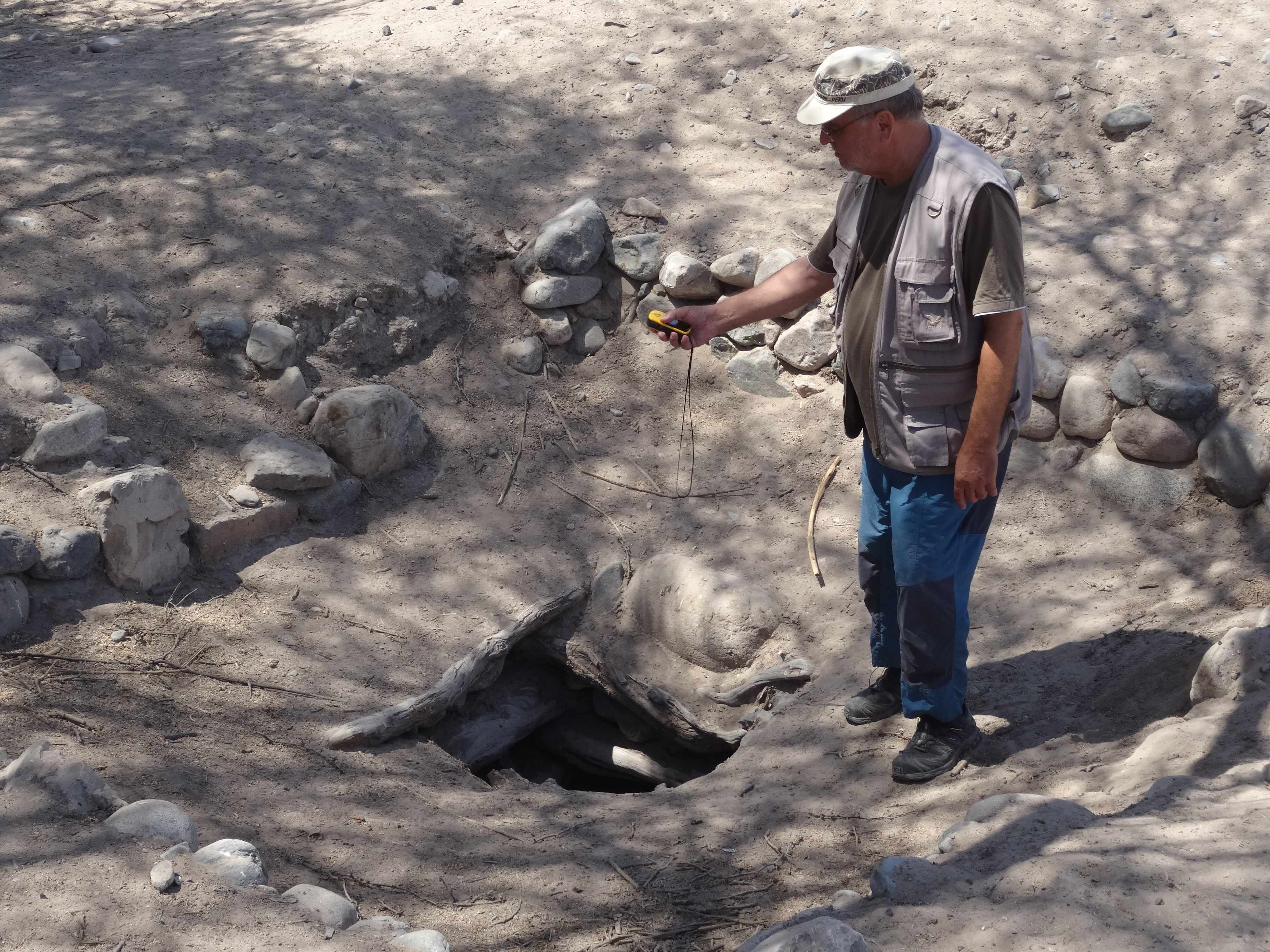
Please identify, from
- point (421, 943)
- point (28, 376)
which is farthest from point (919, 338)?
point (28, 376)

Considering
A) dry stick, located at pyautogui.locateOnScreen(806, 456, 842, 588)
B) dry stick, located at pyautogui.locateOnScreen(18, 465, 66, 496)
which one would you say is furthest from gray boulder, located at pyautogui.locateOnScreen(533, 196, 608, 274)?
dry stick, located at pyautogui.locateOnScreen(18, 465, 66, 496)

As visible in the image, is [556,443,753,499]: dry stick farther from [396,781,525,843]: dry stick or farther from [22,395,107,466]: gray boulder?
[22,395,107,466]: gray boulder

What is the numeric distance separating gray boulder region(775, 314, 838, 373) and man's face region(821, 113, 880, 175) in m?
2.15

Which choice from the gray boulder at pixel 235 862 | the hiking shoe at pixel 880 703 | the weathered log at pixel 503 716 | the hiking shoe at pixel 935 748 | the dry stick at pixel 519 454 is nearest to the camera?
the gray boulder at pixel 235 862

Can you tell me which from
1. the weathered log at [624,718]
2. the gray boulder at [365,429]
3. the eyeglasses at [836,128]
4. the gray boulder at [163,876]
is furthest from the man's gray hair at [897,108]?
the gray boulder at [365,429]

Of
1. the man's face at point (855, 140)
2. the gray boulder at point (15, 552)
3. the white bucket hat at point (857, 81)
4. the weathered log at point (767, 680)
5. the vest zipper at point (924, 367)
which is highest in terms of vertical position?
the white bucket hat at point (857, 81)

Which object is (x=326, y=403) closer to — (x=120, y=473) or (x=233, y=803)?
(x=120, y=473)

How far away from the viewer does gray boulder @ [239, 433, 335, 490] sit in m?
4.20

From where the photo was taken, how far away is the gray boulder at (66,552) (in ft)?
11.6

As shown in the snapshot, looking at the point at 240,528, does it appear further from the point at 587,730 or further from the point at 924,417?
the point at 924,417

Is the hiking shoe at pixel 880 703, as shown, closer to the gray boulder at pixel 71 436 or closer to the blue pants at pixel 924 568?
the blue pants at pixel 924 568

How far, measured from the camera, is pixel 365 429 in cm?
448

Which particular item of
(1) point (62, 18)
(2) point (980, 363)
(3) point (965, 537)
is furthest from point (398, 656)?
(1) point (62, 18)

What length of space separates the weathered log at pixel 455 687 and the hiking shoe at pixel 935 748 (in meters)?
1.52
